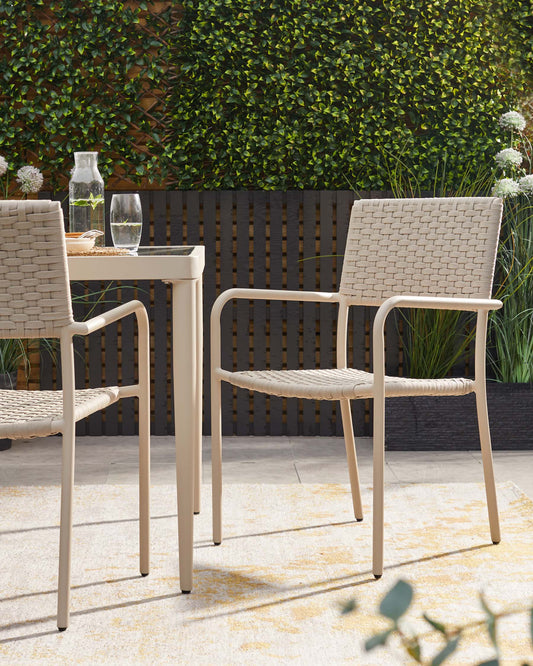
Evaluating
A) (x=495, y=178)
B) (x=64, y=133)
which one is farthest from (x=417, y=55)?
(x=64, y=133)

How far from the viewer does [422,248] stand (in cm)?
261

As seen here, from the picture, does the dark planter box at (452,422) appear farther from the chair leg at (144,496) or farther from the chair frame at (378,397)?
the chair leg at (144,496)

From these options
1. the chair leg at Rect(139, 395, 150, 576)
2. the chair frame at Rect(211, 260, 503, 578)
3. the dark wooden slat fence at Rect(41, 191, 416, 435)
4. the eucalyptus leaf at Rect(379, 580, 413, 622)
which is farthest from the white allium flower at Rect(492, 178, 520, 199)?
the eucalyptus leaf at Rect(379, 580, 413, 622)

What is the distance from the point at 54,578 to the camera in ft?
6.86

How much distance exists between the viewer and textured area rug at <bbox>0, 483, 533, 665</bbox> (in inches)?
67.2

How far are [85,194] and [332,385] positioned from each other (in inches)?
33.8

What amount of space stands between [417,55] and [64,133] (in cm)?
166

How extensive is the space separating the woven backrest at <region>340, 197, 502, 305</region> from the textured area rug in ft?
2.24

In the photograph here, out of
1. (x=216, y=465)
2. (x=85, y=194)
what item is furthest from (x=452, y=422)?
(x=85, y=194)

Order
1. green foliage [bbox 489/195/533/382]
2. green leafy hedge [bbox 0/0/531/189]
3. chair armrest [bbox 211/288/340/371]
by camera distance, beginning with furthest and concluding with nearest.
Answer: green leafy hedge [bbox 0/0/531/189], green foliage [bbox 489/195/533/382], chair armrest [bbox 211/288/340/371]

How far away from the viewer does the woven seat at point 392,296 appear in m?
2.16

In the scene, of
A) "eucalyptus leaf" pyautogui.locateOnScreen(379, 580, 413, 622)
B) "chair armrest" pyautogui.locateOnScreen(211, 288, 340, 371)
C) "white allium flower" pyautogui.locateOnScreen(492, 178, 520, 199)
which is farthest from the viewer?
"white allium flower" pyautogui.locateOnScreen(492, 178, 520, 199)

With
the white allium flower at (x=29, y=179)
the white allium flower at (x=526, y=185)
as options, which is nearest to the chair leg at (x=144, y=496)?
the white allium flower at (x=29, y=179)

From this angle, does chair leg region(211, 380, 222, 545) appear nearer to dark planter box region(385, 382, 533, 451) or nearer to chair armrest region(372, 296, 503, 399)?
chair armrest region(372, 296, 503, 399)
